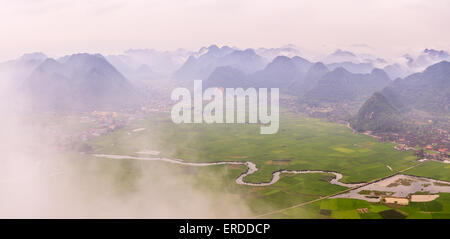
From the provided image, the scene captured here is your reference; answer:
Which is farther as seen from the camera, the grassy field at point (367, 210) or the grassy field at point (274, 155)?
the grassy field at point (274, 155)

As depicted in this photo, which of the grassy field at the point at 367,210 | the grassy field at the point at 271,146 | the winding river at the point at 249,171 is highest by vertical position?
the grassy field at the point at 271,146

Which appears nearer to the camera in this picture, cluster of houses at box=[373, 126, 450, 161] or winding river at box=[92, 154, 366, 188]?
winding river at box=[92, 154, 366, 188]

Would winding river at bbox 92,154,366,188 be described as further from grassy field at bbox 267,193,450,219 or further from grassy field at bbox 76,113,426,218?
grassy field at bbox 267,193,450,219

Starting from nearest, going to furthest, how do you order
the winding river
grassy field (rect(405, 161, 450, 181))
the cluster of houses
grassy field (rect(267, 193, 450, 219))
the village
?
grassy field (rect(267, 193, 450, 219))
the winding river
grassy field (rect(405, 161, 450, 181))
the cluster of houses
the village

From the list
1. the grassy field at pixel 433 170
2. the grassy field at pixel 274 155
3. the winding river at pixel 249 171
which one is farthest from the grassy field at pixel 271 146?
the grassy field at pixel 433 170

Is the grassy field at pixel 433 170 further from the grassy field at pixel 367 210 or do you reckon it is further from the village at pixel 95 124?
the village at pixel 95 124

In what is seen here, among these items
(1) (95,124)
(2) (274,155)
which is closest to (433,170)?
(2) (274,155)

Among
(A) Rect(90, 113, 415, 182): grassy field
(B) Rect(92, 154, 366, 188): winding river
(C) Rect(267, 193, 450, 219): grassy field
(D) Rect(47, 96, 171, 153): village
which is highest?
(D) Rect(47, 96, 171, 153): village

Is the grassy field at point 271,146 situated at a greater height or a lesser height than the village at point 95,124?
lesser

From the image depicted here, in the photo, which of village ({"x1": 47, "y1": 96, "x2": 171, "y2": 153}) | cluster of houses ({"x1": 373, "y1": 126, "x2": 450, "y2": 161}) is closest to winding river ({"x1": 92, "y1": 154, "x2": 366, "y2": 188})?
village ({"x1": 47, "y1": 96, "x2": 171, "y2": 153})

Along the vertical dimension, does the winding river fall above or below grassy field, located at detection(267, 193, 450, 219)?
above

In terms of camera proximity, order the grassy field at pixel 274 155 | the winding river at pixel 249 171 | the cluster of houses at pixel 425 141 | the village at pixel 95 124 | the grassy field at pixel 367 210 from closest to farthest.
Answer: the grassy field at pixel 367 210, the grassy field at pixel 274 155, the winding river at pixel 249 171, the cluster of houses at pixel 425 141, the village at pixel 95 124

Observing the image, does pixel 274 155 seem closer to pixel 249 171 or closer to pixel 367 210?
pixel 249 171
